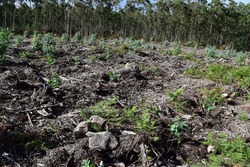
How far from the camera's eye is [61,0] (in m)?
40.9

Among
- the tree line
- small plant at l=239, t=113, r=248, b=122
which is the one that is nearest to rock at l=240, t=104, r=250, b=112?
small plant at l=239, t=113, r=248, b=122

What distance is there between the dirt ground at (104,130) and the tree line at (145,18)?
3003 cm

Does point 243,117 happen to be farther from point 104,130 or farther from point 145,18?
point 145,18

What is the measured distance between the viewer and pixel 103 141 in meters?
2.88

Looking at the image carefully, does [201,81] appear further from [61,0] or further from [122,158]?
[61,0]

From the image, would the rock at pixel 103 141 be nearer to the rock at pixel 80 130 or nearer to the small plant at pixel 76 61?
the rock at pixel 80 130

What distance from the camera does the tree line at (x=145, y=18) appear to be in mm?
38875

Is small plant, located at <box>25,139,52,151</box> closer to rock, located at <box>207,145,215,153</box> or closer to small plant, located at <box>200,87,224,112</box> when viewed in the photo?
rock, located at <box>207,145,215,153</box>

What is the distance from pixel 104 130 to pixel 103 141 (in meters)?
0.36

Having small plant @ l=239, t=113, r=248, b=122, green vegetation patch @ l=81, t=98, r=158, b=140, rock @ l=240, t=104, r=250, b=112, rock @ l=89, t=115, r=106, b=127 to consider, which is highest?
rock @ l=89, t=115, r=106, b=127

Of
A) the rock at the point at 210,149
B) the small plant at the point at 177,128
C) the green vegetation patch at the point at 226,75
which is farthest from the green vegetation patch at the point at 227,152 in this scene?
the green vegetation patch at the point at 226,75

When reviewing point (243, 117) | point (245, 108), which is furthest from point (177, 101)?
point (245, 108)

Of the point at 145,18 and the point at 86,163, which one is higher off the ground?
the point at 145,18

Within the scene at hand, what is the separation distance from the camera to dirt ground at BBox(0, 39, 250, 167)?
2.78m
